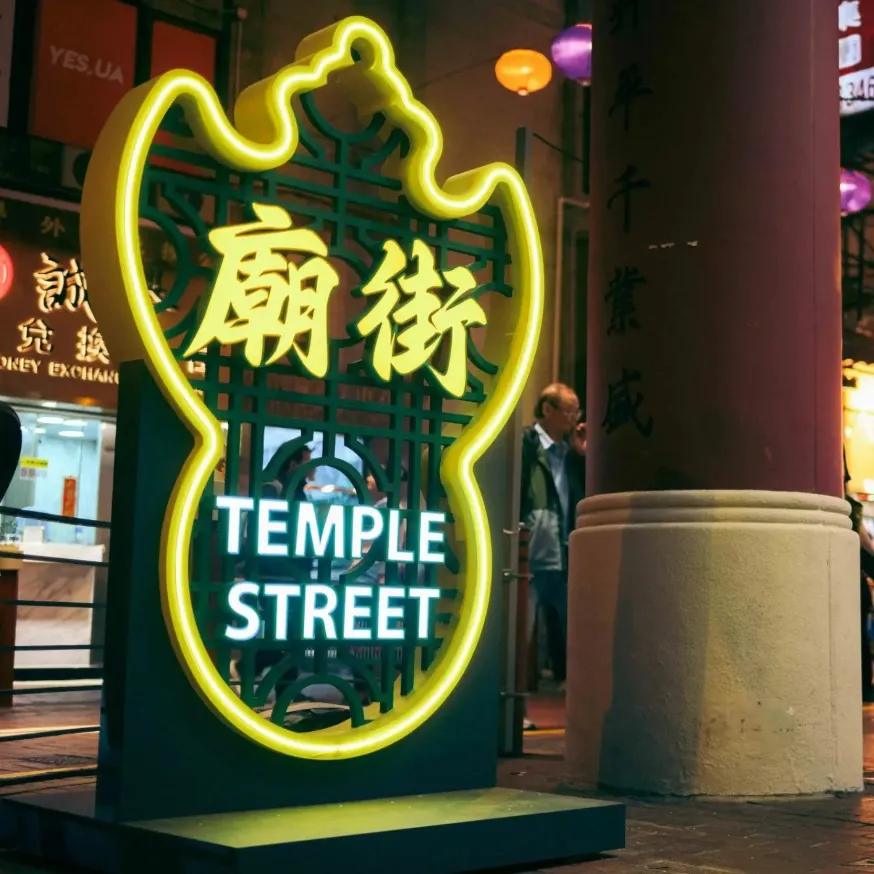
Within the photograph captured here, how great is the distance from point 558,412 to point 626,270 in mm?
3595

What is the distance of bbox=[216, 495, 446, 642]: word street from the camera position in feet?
14.9

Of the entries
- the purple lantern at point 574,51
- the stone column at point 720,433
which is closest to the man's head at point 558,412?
the stone column at point 720,433

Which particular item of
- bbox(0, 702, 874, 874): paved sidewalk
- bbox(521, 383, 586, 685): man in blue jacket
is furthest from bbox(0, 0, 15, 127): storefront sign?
bbox(0, 702, 874, 874): paved sidewalk

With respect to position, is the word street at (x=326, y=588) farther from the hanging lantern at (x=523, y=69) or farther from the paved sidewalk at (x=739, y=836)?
the hanging lantern at (x=523, y=69)

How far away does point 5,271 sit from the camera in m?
11.8

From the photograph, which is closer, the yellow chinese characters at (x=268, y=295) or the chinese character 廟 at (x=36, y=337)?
the yellow chinese characters at (x=268, y=295)

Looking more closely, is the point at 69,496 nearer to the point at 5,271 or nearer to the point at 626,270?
the point at 5,271

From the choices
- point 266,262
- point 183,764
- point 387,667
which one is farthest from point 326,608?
point 266,262

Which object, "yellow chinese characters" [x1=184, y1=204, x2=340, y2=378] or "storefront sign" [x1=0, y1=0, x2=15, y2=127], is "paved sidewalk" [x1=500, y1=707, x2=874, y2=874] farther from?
"storefront sign" [x1=0, y1=0, x2=15, y2=127]

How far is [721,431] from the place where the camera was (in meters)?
6.26

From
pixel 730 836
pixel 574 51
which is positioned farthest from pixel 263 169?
pixel 574 51

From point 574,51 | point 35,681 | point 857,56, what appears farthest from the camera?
point 857,56

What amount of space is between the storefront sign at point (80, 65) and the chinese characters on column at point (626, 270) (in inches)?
271

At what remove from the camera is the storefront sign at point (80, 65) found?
1230cm
